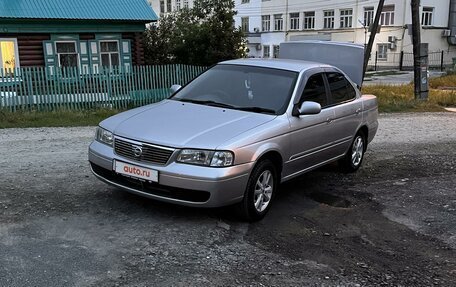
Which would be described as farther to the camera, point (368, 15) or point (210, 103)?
point (368, 15)

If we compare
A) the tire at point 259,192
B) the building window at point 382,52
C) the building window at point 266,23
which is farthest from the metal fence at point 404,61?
the tire at point 259,192

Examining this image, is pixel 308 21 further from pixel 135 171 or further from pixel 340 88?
pixel 135 171

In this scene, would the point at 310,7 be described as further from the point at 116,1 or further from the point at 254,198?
the point at 254,198

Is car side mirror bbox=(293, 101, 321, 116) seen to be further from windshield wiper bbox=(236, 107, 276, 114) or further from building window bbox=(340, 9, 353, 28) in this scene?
building window bbox=(340, 9, 353, 28)

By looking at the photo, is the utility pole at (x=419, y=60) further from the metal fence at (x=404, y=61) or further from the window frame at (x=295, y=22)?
the window frame at (x=295, y=22)

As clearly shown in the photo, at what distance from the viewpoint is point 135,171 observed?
4602mm

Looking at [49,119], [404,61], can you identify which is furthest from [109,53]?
[404,61]

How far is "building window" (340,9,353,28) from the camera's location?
47219mm

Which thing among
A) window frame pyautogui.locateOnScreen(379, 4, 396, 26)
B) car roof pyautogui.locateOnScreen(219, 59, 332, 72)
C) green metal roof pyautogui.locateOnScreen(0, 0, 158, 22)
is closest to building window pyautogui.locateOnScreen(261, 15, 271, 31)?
window frame pyautogui.locateOnScreen(379, 4, 396, 26)

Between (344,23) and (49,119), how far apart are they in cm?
4145

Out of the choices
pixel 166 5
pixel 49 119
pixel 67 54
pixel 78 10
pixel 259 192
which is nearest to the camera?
pixel 259 192

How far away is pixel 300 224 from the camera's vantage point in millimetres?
5020

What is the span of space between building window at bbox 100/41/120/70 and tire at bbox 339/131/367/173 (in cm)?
1392

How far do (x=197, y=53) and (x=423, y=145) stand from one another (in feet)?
41.8
